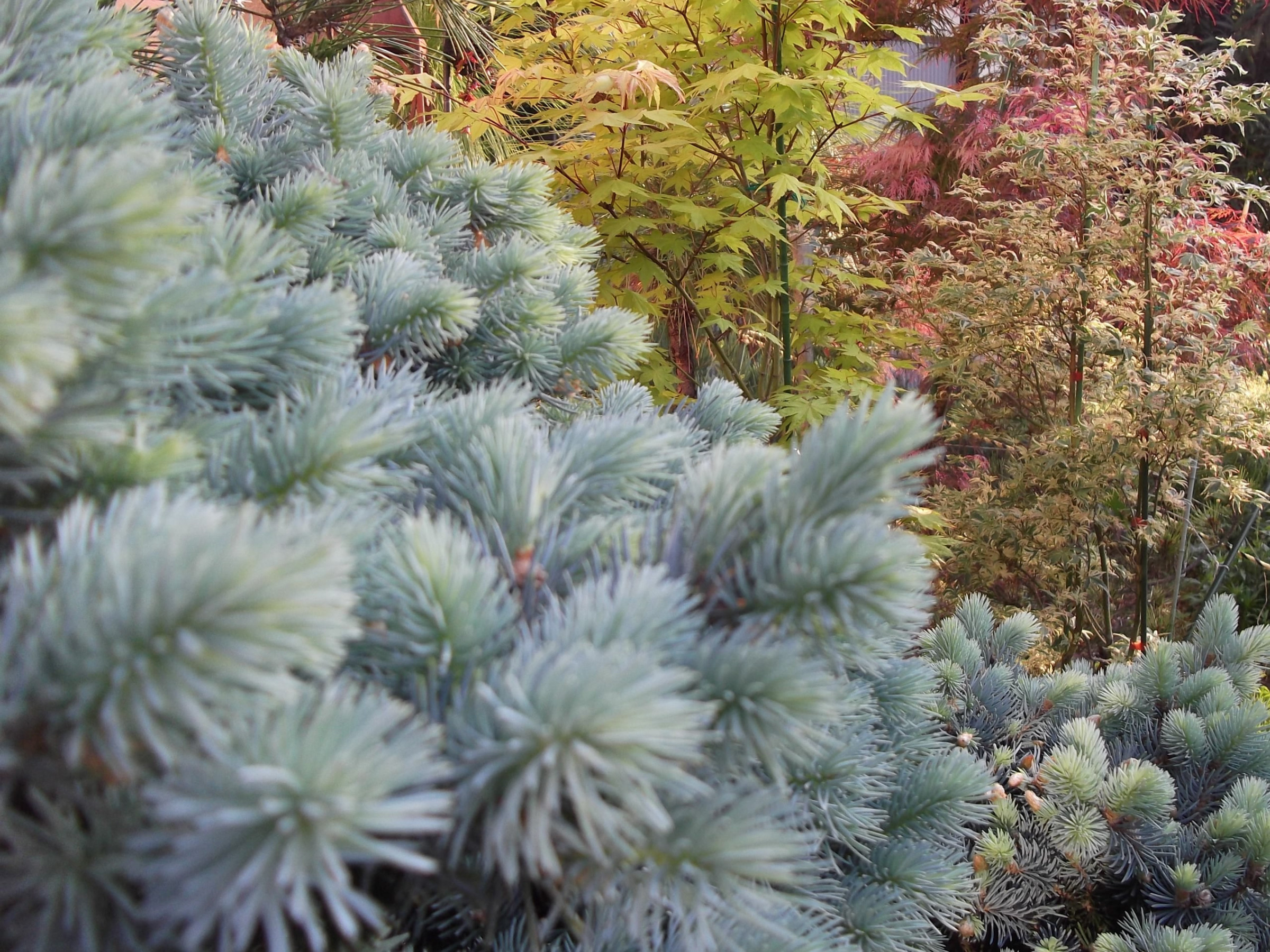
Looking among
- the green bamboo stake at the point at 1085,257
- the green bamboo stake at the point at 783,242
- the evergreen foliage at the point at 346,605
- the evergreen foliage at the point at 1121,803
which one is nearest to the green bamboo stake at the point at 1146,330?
the green bamboo stake at the point at 1085,257

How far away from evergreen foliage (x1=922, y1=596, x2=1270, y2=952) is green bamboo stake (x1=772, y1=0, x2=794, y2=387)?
5.57 feet

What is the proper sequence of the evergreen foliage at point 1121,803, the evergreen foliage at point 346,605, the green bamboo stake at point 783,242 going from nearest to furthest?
the evergreen foliage at point 346,605, the evergreen foliage at point 1121,803, the green bamboo stake at point 783,242

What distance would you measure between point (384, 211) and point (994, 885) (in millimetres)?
1015

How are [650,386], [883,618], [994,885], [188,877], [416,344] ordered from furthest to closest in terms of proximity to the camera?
[650,386] → [994,885] → [416,344] → [883,618] → [188,877]

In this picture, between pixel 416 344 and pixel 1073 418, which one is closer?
pixel 416 344

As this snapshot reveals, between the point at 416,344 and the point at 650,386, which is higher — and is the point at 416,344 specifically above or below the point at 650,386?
above

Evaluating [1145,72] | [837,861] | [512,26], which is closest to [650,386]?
[512,26]

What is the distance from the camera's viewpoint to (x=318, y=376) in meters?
0.55

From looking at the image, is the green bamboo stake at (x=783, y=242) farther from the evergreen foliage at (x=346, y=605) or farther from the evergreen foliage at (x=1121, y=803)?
the evergreen foliage at (x=346, y=605)

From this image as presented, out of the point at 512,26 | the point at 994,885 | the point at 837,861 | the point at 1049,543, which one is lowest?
the point at 1049,543

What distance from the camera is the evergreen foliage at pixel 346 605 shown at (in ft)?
1.02

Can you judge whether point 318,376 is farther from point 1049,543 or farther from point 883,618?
point 1049,543

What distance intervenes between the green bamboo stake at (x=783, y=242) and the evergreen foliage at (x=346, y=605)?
88.2 inches

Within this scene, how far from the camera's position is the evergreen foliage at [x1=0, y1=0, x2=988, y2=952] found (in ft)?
1.02
